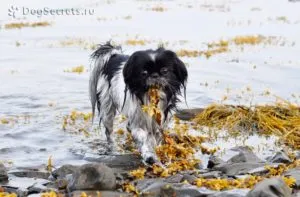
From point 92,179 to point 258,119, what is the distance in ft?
14.2

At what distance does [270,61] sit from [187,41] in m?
7.13

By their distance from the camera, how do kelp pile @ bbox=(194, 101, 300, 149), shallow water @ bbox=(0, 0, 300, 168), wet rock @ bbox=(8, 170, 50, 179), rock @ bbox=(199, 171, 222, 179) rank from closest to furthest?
rock @ bbox=(199, 171, 222, 179) < wet rock @ bbox=(8, 170, 50, 179) < kelp pile @ bbox=(194, 101, 300, 149) < shallow water @ bbox=(0, 0, 300, 168)

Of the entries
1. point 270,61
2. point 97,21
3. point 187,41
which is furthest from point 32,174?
point 97,21

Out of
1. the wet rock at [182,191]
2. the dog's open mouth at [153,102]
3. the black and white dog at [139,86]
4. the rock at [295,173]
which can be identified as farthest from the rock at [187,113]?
the wet rock at [182,191]

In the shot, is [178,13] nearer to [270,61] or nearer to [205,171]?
[270,61]

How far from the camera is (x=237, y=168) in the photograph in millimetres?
6688

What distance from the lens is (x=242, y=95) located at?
12.9 m

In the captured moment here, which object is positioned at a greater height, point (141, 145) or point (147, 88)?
point (147, 88)

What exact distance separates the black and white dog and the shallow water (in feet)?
2.59

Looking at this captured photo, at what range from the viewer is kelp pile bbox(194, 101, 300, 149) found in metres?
9.05

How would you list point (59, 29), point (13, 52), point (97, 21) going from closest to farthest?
point (13, 52)
point (59, 29)
point (97, 21)

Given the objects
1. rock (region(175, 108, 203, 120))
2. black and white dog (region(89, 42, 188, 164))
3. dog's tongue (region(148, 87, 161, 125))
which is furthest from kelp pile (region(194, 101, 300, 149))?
dog's tongue (region(148, 87, 161, 125))

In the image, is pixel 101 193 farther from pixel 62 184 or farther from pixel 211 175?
pixel 211 175

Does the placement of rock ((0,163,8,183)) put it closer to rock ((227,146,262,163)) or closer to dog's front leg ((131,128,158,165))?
dog's front leg ((131,128,158,165))
